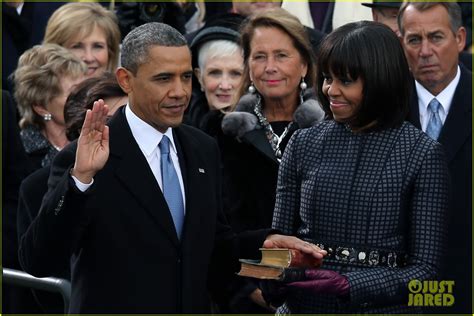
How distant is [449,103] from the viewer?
5648 mm

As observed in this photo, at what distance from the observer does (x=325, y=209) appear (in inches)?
167

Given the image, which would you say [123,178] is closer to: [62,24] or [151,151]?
[151,151]

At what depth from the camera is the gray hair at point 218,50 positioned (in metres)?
6.95

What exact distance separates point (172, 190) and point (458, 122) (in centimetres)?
168

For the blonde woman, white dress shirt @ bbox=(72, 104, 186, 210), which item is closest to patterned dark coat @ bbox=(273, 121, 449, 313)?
white dress shirt @ bbox=(72, 104, 186, 210)

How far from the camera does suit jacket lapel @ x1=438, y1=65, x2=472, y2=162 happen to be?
5.39m

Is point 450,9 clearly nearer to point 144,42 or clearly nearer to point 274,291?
point 144,42

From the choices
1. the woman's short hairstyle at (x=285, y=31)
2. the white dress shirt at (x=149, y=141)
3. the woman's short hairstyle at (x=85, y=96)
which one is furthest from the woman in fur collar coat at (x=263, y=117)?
the white dress shirt at (x=149, y=141)

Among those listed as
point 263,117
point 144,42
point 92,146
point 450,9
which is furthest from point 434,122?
point 92,146

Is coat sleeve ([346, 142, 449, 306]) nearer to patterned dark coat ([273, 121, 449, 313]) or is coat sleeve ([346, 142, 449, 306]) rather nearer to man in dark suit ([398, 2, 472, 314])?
patterned dark coat ([273, 121, 449, 313])

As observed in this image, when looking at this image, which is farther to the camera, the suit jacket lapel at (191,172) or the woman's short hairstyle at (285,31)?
the woman's short hairstyle at (285,31)

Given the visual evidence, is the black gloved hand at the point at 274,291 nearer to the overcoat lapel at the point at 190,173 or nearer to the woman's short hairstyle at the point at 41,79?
the overcoat lapel at the point at 190,173

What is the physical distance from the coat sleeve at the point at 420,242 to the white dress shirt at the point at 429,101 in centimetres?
146

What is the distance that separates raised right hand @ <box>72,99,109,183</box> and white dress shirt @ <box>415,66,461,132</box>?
1957mm
